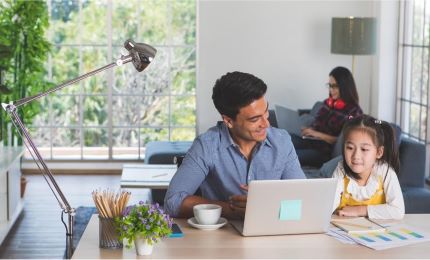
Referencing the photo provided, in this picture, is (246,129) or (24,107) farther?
(24,107)

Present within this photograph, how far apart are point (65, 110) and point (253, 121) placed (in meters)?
5.63

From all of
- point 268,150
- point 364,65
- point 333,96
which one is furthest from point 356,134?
point 364,65

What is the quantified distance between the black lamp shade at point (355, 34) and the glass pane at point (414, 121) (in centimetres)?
68

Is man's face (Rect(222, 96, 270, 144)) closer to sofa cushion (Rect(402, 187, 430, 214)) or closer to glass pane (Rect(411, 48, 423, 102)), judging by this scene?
sofa cushion (Rect(402, 187, 430, 214))

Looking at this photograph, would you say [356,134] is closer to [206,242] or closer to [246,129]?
[246,129]

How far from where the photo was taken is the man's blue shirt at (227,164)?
3.72 metres

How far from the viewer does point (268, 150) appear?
380 cm

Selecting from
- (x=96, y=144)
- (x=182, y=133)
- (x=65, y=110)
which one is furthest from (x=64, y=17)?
(x=182, y=133)

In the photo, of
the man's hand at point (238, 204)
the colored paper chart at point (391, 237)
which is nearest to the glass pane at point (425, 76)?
the colored paper chart at point (391, 237)

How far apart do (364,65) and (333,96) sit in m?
1.72

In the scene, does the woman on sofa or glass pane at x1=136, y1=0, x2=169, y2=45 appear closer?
the woman on sofa

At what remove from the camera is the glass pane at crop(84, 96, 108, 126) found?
29.6ft

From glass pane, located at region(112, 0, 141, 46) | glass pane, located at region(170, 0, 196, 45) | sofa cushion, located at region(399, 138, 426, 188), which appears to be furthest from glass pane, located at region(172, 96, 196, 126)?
sofa cushion, located at region(399, 138, 426, 188)

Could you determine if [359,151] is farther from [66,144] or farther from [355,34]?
[66,144]
